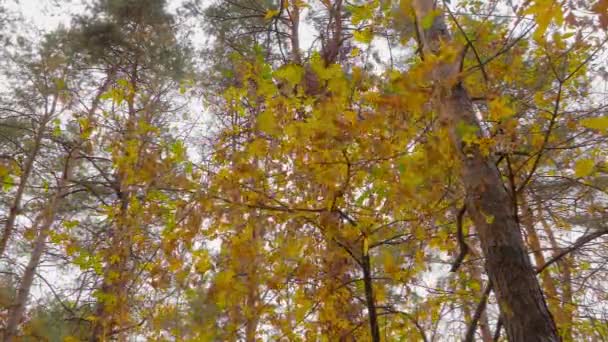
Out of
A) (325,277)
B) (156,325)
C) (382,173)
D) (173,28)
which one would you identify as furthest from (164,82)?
(382,173)

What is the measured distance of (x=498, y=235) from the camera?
1840 millimetres

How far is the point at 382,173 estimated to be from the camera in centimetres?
161

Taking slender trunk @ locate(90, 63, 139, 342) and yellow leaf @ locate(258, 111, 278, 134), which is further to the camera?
slender trunk @ locate(90, 63, 139, 342)

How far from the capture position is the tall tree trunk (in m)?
1.62

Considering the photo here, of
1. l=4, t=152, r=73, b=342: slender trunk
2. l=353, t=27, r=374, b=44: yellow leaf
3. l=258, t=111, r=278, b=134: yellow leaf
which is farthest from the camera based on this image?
l=4, t=152, r=73, b=342: slender trunk

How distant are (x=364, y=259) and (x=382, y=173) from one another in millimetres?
549

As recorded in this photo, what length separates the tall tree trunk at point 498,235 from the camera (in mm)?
1622

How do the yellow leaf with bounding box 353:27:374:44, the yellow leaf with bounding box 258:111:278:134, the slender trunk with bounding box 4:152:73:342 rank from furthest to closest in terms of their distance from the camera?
the slender trunk with bounding box 4:152:73:342 → the yellow leaf with bounding box 353:27:374:44 → the yellow leaf with bounding box 258:111:278:134

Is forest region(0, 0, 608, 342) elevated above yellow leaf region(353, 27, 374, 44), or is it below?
below

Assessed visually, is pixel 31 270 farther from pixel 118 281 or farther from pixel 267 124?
pixel 267 124

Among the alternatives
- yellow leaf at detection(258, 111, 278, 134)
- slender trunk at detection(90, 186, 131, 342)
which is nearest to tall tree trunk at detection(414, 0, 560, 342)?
yellow leaf at detection(258, 111, 278, 134)

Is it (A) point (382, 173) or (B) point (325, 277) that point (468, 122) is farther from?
(B) point (325, 277)

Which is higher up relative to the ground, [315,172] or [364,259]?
[315,172]

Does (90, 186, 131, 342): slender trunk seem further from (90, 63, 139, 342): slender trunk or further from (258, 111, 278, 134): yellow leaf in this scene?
(258, 111, 278, 134): yellow leaf
